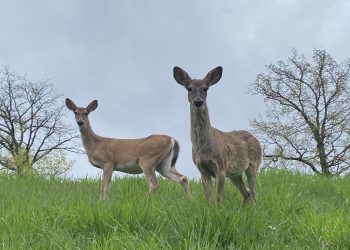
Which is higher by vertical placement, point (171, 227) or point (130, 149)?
point (130, 149)

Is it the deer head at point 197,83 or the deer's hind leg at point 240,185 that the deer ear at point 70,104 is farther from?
the deer's hind leg at point 240,185

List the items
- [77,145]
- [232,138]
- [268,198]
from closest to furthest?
[268,198] → [232,138] → [77,145]

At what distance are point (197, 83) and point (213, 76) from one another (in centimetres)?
38

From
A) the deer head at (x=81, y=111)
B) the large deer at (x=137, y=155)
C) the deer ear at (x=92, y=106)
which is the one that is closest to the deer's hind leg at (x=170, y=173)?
the large deer at (x=137, y=155)

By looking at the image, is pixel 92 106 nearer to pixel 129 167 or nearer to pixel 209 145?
pixel 129 167

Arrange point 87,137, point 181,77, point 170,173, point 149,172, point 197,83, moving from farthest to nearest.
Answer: point 87,137 < point 170,173 < point 149,172 < point 181,77 < point 197,83

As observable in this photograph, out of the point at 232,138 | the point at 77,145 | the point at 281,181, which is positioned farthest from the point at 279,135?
the point at 232,138

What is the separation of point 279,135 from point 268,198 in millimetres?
32121

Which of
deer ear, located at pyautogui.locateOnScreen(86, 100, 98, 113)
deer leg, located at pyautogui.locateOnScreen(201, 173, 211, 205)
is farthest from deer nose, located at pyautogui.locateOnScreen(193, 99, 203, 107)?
deer ear, located at pyautogui.locateOnScreen(86, 100, 98, 113)

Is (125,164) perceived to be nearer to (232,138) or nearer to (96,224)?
(232,138)

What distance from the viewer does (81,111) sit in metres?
14.1

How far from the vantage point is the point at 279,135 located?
3925cm

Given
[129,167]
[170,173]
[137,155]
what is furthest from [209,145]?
[129,167]

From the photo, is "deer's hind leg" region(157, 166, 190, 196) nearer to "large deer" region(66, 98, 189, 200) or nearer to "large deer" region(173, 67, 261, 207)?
"large deer" region(66, 98, 189, 200)
